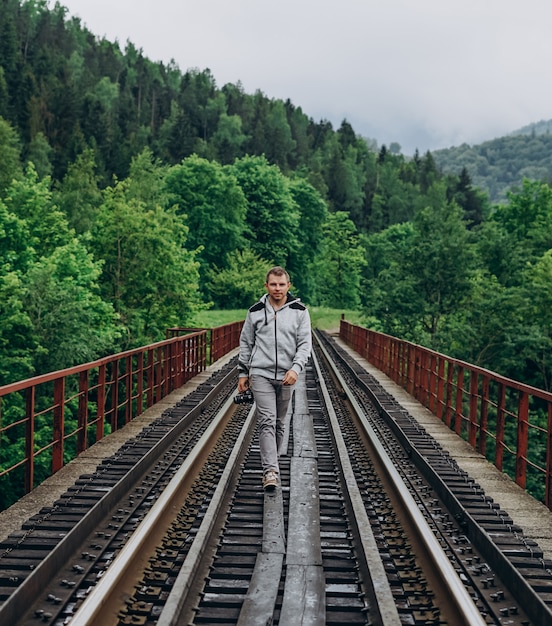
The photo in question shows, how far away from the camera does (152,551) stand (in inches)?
193

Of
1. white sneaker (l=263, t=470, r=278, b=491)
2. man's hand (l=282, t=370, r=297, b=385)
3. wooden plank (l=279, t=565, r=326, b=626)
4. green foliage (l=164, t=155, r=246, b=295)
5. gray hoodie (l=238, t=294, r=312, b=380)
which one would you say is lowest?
wooden plank (l=279, t=565, r=326, b=626)

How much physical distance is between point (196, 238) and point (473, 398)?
50.6 m

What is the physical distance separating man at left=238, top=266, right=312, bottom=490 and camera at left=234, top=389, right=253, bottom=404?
6 centimetres

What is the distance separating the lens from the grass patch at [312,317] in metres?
48.1

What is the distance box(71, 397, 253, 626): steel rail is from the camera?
3.77m

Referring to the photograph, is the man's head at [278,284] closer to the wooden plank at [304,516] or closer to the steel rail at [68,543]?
the wooden plank at [304,516]

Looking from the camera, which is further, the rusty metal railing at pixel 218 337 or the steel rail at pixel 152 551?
the rusty metal railing at pixel 218 337

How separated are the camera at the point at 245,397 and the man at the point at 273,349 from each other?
0.06 metres

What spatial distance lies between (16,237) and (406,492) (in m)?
27.0

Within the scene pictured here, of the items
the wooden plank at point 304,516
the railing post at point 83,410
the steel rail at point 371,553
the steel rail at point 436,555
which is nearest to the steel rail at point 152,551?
the wooden plank at point 304,516

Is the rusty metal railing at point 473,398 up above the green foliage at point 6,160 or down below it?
below

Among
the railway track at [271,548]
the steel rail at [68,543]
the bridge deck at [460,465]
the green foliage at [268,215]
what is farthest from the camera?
the green foliage at [268,215]

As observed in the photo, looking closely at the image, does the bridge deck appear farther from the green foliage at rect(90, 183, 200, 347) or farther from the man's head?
the green foliage at rect(90, 183, 200, 347)

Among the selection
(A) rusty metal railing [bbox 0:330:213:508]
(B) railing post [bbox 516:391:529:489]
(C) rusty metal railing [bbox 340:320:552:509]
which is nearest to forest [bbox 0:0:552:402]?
(A) rusty metal railing [bbox 0:330:213:508]
